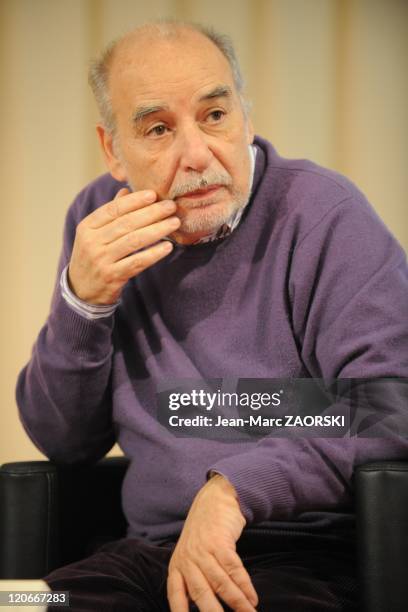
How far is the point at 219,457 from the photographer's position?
1.22 meters

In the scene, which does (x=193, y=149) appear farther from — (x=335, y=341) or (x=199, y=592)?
(x=199, y=592)

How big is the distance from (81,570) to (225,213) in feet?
2.06

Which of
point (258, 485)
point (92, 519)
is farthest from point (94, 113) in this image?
point (258, 485)

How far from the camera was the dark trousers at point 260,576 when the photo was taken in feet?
3.52

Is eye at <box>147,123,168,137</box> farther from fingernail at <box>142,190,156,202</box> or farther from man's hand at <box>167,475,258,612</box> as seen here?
man's hand at <box>167,475,258,612</box>

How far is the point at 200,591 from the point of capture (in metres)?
0.99

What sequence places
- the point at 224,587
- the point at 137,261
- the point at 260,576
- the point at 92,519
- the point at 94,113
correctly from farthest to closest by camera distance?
the point at 94,113 → the point at 92,519 → the point at 137,261 → the point at 260,576 → the point at 224,587

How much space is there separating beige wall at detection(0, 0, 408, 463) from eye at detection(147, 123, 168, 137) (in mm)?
482

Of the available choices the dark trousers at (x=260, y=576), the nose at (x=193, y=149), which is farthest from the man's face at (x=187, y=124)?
the dark trousers at (x=260, y=576)

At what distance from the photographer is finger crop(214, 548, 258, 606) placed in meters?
0.97

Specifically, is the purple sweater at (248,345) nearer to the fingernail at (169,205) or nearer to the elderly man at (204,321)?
the elderly man at (204,321)

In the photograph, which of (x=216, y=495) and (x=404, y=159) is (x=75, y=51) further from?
(x=216, y=495)

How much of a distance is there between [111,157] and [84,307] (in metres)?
0.32

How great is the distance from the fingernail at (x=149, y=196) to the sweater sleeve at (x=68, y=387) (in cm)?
21
